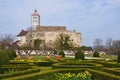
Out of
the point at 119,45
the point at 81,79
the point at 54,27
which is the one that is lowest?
the point at 81,79

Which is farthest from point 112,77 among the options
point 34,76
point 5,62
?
point 5,62

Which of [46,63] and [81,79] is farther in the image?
[46,63]

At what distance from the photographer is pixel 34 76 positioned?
41.1 feet

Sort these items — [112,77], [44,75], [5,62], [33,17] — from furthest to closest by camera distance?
A: [33,17], [5,62], [44,75], [112,77]

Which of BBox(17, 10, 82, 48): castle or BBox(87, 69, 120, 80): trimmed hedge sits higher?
BBox(17, 10, 82, 48): castle

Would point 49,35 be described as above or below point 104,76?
above

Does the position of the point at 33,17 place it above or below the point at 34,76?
above

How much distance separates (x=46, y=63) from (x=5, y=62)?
21.8 feet

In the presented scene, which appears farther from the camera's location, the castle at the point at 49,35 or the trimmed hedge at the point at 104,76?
the castle at the point at 49,35

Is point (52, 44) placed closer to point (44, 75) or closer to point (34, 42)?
point (34, 42)

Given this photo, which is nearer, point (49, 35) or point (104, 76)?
point (104, 76)

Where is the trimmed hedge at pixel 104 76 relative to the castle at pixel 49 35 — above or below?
below

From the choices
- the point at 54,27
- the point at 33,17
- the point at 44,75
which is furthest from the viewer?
the point at 33,17

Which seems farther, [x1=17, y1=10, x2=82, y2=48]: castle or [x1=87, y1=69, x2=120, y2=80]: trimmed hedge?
[x1=17, y1=10, x2=82, y2=48]: castle
